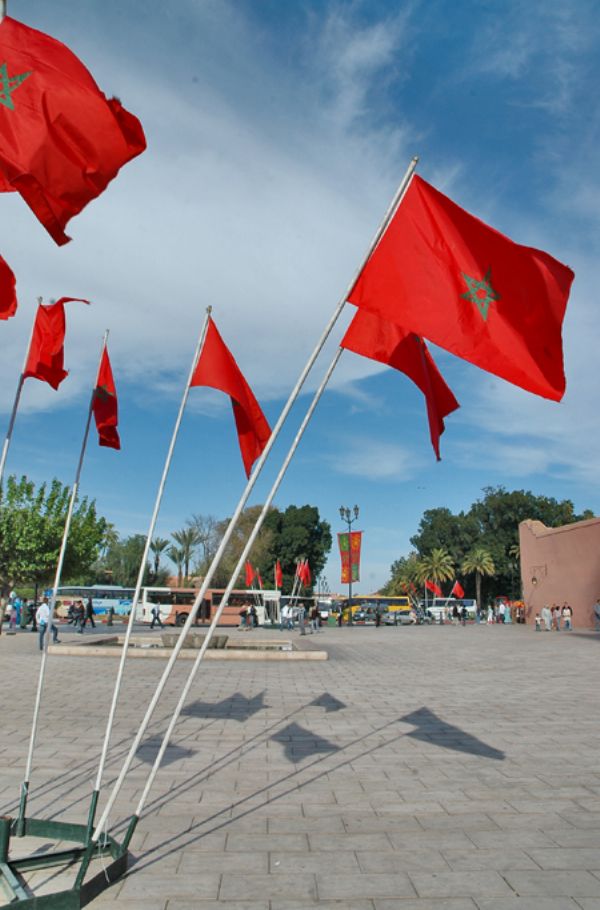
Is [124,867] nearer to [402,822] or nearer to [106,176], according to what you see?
[402,822]

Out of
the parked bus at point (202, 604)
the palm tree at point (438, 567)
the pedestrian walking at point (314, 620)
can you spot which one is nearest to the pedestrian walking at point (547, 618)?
the pedestrian walking at point (314, 620)

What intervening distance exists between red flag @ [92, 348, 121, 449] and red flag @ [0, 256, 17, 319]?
1.62 meters

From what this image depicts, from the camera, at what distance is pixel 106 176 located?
181 inches

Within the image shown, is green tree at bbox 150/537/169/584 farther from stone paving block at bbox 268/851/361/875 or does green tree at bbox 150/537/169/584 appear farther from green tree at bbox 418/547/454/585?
stone paving block at bbox 268/851/361/875

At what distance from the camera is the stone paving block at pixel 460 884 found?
390cm

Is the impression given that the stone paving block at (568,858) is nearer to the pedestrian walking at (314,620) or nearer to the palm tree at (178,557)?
the pedestrian walking at (314,620)

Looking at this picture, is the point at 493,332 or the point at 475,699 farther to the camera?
the point at 475,699

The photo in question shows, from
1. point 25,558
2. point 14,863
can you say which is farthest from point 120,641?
point 14,863

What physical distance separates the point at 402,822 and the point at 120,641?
66.5ft

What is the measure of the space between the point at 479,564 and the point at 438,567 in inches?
253

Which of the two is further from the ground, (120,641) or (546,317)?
(546,317)

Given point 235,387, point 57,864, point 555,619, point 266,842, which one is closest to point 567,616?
point 555,619

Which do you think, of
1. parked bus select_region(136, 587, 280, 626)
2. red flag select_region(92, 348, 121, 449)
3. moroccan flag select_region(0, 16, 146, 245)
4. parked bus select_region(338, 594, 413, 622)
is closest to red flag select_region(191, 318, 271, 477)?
red flag select_region(92, 348, 121, 449)

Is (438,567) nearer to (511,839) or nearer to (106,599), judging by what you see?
(106,599)
